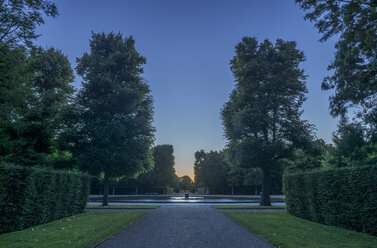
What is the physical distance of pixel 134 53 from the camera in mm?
25453

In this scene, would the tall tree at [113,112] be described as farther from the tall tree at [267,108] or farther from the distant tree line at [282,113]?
the tall tree at [267,108]

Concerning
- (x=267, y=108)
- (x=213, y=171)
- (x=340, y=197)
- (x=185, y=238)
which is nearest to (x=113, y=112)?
(x=267, y=108)

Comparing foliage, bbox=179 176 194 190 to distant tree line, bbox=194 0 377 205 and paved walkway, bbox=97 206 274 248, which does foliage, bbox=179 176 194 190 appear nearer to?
distant tree line, bbox=194 0 377 205

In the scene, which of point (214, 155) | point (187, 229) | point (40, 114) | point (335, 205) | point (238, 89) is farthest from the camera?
point (214, 155)

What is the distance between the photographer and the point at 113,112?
23688mm

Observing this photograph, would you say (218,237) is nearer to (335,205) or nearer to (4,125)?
(335,205)

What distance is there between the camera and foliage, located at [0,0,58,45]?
13523mm

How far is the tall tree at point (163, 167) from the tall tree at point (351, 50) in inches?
2261

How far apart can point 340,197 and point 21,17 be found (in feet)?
60.4

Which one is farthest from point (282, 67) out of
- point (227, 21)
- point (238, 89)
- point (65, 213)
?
point (65, 213)

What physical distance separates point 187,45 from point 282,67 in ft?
28.6

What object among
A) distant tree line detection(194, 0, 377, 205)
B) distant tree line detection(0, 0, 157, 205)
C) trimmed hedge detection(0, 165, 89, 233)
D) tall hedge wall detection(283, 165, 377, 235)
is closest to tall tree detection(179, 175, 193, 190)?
distant tree line detection(194, 0, 377, 205)

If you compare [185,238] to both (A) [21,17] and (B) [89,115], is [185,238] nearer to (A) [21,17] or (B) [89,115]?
(A) [21,17]

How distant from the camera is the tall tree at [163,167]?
2750 inches
